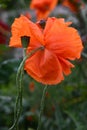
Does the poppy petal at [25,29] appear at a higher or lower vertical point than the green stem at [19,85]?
higher

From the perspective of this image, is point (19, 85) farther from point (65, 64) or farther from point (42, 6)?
point (42, 6)

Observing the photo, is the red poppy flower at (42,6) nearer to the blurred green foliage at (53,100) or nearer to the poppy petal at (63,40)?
the blurred green foliage at (53,100)

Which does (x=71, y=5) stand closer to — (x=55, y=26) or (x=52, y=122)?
(x=52, y=122)

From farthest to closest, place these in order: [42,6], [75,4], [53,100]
→ [42,6] < [75,4] < [53,100]

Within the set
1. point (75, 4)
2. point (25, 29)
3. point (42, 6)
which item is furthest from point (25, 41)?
point (42, 6)

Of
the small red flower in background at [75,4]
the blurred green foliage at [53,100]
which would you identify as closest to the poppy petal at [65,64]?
the blurred green foliage at [53,100]

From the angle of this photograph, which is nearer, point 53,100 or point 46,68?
point 46,68

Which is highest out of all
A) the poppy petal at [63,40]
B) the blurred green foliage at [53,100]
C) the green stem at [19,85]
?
the poppy petal at [63,40]

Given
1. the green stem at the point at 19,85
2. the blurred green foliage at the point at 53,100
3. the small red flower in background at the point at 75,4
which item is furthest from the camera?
the small red flower in background at the point at 75,4

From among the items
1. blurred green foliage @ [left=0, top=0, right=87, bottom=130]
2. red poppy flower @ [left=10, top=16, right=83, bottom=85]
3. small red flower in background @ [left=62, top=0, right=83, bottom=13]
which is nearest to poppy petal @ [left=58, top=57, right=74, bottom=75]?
red poppy flower @ [left=10, top=16, right=83, bottom=85]
